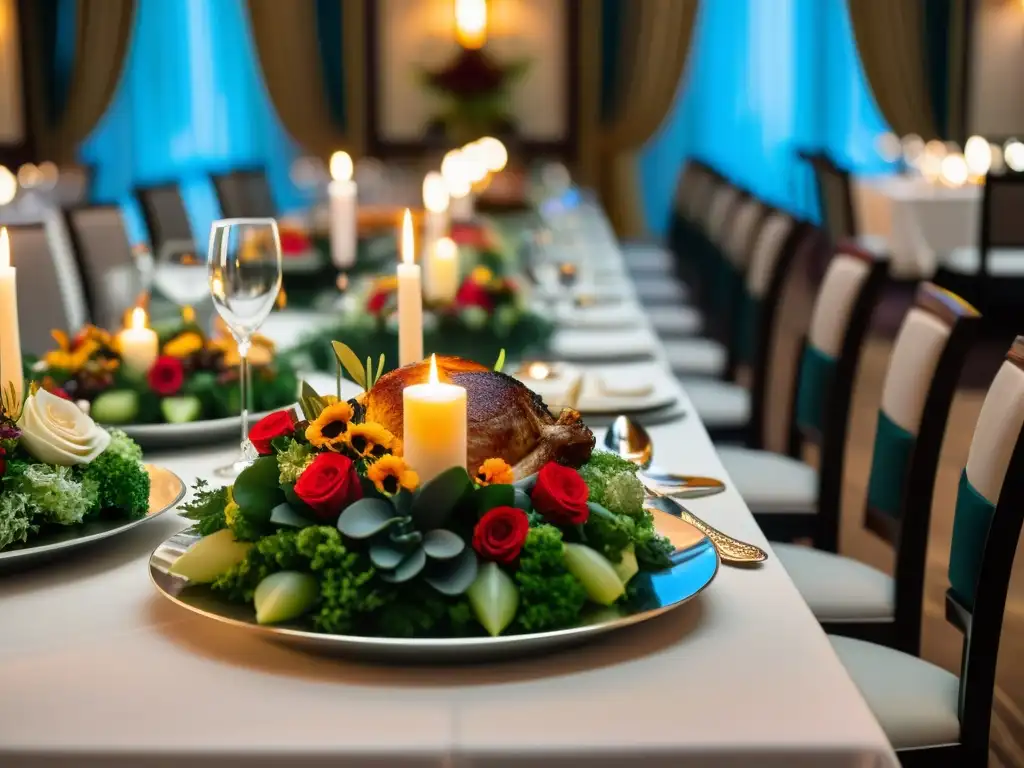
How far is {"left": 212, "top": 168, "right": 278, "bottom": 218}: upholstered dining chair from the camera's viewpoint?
5.96 meters

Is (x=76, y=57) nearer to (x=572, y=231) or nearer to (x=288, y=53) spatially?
(x=288, y=53)

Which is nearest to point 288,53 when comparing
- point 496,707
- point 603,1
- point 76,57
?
point 76,57

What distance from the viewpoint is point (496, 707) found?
106 centimetres

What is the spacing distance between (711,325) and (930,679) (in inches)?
128

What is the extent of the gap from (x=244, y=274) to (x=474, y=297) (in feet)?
2.90

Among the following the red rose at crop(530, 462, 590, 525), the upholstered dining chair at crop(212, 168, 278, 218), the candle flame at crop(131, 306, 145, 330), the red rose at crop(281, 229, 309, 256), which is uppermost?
the candle flame at crop(131, 306, 145, 330)

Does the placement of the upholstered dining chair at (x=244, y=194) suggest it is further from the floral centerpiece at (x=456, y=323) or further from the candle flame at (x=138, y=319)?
the candle flame at (x=138, y=319)

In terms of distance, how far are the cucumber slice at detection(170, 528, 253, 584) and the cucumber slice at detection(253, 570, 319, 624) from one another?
58mm

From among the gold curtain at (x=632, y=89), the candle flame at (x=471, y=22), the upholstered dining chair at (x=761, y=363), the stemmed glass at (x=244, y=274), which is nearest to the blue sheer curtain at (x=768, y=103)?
the gold curtain at (x=632, y=89)

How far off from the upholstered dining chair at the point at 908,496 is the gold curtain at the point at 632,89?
6585 millimetres

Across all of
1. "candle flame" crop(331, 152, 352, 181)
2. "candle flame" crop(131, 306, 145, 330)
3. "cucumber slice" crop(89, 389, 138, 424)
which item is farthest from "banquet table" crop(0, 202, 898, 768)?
"candle flame" crop(331, 152, 352, 181)

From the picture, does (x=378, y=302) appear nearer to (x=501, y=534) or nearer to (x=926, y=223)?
(x=501, y=534)

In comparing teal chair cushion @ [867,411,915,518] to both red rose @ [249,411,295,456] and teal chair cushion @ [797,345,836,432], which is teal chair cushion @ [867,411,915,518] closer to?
teal chair cushion @ [797,345,836,432]

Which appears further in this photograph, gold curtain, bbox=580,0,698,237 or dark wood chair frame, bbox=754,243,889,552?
gold curtain, bbox=580,0,698,237
